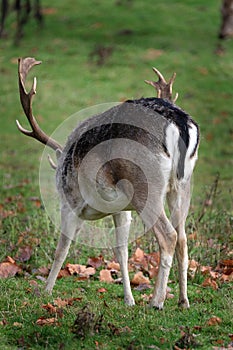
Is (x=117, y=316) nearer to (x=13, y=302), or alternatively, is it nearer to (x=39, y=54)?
(x=13, y=302)

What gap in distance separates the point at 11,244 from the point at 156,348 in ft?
10.5

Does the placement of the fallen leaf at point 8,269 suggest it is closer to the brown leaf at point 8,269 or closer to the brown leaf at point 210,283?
the brown leaf at point 8,269

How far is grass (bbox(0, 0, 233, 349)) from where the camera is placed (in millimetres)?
4859

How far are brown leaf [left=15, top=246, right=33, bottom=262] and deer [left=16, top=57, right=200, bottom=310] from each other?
113 cm

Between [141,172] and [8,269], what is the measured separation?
202 cm

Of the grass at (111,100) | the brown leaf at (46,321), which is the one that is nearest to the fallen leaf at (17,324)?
the grass at (111,100)

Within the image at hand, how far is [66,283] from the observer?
652 cm

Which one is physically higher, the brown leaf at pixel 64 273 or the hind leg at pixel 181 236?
the hind leg at pixel 181 236

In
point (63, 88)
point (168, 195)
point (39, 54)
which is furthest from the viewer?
point (39, 54)

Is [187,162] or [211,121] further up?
[187,162]

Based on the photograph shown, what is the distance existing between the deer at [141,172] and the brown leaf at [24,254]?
1.13m

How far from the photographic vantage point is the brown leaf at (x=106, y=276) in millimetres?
6717

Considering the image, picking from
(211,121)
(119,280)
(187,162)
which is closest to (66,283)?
(119,280)

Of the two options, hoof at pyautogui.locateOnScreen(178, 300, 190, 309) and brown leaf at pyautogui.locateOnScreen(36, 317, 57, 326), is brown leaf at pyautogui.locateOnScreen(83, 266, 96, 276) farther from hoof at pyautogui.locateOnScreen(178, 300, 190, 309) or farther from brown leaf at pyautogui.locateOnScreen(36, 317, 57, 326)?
brown leaf at pyautogui.locateOnScreen(36, 317, 57, 326)
